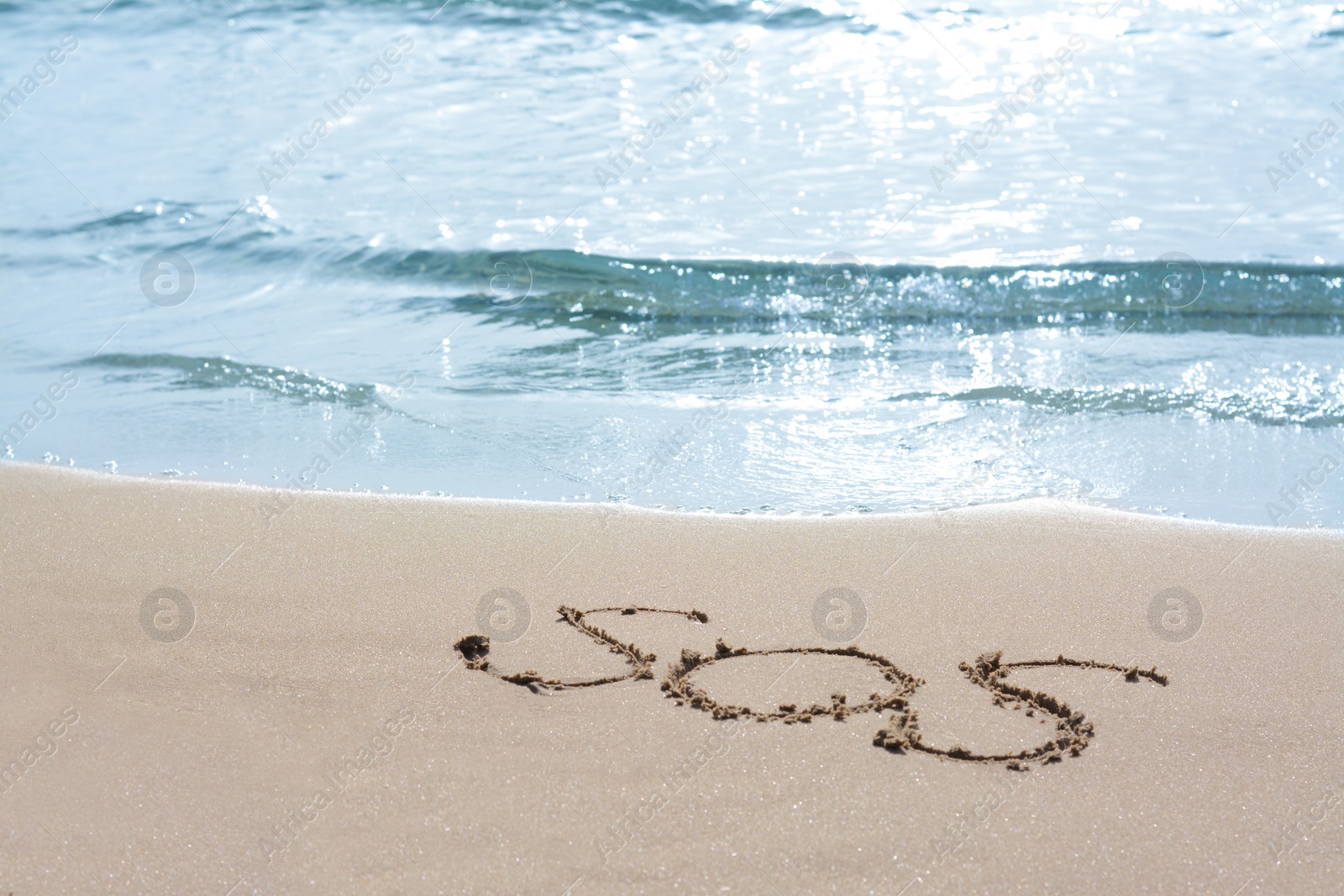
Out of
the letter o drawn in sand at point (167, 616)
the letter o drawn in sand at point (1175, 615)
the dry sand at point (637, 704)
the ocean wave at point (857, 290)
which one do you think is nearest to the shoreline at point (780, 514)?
the dry sand at point (637, 704)

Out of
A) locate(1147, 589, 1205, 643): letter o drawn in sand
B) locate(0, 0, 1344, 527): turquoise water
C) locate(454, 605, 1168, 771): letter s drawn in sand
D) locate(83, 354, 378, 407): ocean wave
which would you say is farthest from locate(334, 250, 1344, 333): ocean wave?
locate(454, 605, 1168, 771): letter s drawn in sand

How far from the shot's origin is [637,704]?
280cm

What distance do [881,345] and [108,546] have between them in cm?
396

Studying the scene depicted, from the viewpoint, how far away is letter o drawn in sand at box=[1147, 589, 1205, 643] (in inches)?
123

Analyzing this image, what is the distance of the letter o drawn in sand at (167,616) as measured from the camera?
3.04 m

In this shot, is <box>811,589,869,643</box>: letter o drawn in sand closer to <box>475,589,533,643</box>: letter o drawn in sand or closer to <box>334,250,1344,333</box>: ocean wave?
<box>475,589,533,643</box>: letter o drawn in sand

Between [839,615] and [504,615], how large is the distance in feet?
3.17

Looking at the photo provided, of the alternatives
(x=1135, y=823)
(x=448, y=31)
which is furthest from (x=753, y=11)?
(x=1135, y=823)

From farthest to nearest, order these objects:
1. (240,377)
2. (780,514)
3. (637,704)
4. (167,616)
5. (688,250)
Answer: (688,250) → (240,377) → (780,514) → (167,616) → (637,704)

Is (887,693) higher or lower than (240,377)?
lower

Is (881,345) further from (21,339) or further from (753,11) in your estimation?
(753,11)

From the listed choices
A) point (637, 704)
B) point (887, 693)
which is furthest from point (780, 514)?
point (637, 704)

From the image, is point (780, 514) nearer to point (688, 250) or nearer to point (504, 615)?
point (504, 615)

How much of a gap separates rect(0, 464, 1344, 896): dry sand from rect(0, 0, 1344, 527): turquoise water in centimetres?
44
